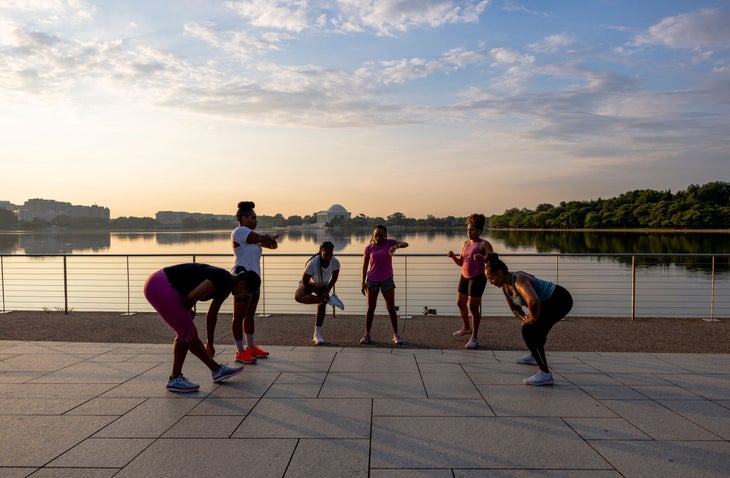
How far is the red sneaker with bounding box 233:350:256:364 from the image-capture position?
540cm

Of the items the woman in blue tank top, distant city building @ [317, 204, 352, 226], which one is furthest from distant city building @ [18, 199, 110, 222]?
the woman in blue tank top

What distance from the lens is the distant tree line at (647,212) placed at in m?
92.8

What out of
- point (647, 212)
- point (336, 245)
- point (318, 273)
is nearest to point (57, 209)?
point (336, 245)

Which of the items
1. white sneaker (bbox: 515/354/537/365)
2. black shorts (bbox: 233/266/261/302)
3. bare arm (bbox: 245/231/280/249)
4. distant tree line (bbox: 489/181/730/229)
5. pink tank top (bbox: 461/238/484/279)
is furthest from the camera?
distant tree line (bbox: 489/181/730/229)

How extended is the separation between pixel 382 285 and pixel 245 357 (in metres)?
1.94

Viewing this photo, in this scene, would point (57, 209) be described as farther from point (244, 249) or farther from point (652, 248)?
point (244, 249)

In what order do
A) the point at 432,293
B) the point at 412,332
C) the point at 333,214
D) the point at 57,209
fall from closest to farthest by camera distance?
the point at 412,332
the point at 432,293
the point at 57,209
the point at 333,214

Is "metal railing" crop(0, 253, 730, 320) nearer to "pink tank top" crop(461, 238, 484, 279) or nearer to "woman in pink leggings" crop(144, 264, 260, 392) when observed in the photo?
"pink tank top" crop(461, 238, 484, 279)

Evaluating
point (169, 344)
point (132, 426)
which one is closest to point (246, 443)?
point (132, 426)

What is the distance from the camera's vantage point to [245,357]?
541 cm

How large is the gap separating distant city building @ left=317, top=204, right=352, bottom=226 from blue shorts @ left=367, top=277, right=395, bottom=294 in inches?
5770

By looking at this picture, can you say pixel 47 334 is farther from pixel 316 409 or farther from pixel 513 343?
pixel 513 343

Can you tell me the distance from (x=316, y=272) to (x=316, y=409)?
2496mm

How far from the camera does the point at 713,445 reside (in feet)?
10.8
